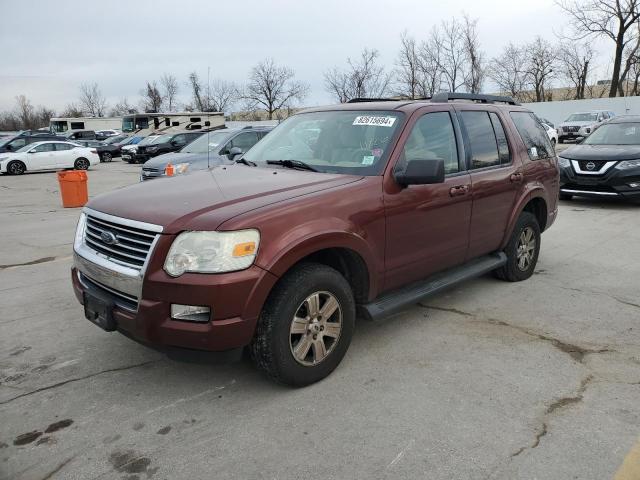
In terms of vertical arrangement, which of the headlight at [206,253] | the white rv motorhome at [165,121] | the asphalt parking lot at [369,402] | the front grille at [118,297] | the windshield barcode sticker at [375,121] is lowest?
the asphalt parking lot at [369,402]

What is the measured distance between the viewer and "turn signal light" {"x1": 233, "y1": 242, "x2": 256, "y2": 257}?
9.29ft

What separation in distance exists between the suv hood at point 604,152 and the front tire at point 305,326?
8200 mm

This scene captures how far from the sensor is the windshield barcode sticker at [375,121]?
3.94 metres

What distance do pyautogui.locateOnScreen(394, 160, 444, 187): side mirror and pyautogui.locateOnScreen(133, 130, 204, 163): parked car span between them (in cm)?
2131

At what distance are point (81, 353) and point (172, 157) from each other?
9860mm

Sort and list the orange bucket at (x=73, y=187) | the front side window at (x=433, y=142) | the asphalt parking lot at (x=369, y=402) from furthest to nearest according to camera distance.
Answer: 1. the orange bucket at (x=73, y=187)
2. the front side window at (x=433, y=142)
3. the asphalt parking lot at (x=369, y=402)

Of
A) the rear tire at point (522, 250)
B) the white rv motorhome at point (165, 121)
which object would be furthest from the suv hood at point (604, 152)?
the white rv motorhome at point (165, 121)

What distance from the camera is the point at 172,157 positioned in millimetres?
13055

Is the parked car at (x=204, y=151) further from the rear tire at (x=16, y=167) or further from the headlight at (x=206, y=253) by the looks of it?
the rear tire at (x=16, y=167)

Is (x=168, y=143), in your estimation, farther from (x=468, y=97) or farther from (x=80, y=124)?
(x=80, y=124)

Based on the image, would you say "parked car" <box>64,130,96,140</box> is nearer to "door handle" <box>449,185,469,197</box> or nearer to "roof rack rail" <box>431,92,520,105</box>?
"roof rack rail" <box>431,92,520,105</box>

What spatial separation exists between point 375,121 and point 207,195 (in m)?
1.50

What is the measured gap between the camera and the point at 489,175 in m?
4.60

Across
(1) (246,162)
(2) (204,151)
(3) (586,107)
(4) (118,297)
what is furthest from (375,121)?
(3) (586,107)
